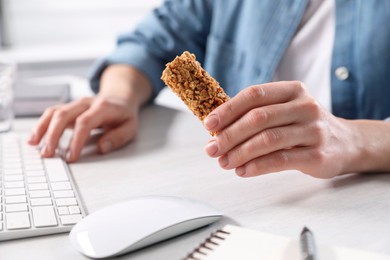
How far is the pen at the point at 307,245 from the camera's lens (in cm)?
51

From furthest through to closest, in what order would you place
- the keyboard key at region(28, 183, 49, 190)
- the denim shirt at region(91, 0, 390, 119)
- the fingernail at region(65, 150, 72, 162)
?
the denim shirt at region(91, 0, 390, 119) < the fingernail at region(65, 150, 72, 162) < the keyboard key at region(28, 183, 49, 190)

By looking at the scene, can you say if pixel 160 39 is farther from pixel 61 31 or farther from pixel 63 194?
pixel 61 31

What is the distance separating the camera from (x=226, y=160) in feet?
2.24

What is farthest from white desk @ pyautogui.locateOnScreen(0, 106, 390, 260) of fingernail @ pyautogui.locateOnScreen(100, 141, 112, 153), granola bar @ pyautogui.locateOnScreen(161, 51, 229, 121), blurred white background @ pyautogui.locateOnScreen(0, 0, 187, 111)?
blurred white background @ pyautogui.locateOnScreen(0, 0, 187, 111)

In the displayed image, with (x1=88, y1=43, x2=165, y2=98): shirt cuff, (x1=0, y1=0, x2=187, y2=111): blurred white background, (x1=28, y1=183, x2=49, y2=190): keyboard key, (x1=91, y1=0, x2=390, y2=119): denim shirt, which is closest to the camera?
(x1=28, y1=183, x2=49, y2=190): keyboard key

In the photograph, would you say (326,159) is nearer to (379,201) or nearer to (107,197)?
(379,201)

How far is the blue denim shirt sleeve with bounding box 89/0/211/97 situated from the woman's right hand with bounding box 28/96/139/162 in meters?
0.23

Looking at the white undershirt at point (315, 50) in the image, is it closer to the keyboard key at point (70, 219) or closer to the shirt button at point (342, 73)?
the shirt button at point (342, 73)

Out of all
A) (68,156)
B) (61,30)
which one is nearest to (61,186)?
(68,156)

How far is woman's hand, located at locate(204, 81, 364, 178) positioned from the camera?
0.67 meters

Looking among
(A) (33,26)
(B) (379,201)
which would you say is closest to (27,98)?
(B) (379,201)

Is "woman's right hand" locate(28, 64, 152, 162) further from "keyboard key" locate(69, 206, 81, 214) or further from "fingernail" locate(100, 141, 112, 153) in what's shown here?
"keyboard key" locate(69, 206, 81, 214)

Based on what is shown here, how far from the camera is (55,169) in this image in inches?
32.3

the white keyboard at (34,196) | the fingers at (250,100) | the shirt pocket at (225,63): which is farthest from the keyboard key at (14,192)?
the shirt pocket at (225,63)
